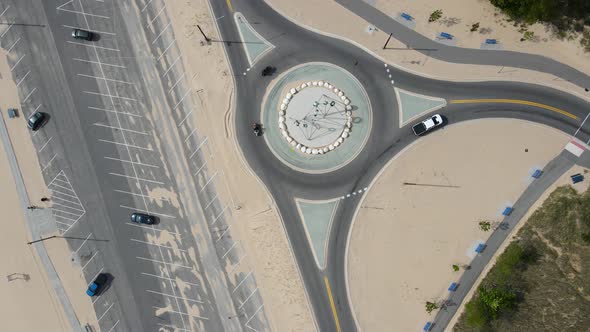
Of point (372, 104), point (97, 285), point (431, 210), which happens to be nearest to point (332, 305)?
point (431, 210)

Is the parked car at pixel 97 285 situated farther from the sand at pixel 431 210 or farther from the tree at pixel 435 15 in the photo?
the tree at pixel 435 15

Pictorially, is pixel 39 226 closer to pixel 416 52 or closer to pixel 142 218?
pixel 142 218

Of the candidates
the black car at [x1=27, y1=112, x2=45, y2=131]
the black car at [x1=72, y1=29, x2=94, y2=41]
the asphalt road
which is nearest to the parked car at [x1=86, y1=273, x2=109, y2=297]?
the black car at [x1=27, y1=112, x2=45, y2=131]

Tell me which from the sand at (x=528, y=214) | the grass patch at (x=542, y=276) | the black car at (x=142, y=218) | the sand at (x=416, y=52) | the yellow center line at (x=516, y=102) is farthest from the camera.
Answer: the black car at (x=142, y=218)

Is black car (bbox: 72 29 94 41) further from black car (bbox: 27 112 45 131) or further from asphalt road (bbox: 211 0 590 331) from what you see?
asphalt road (bbox: 211 0 590 331)

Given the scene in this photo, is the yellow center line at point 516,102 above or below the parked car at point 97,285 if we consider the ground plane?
above

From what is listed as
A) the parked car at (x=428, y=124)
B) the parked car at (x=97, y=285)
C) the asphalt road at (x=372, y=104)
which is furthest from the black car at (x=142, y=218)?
the parked car at (x=428, y=124)

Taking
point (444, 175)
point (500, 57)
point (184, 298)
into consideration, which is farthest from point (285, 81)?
point (184, 298)
